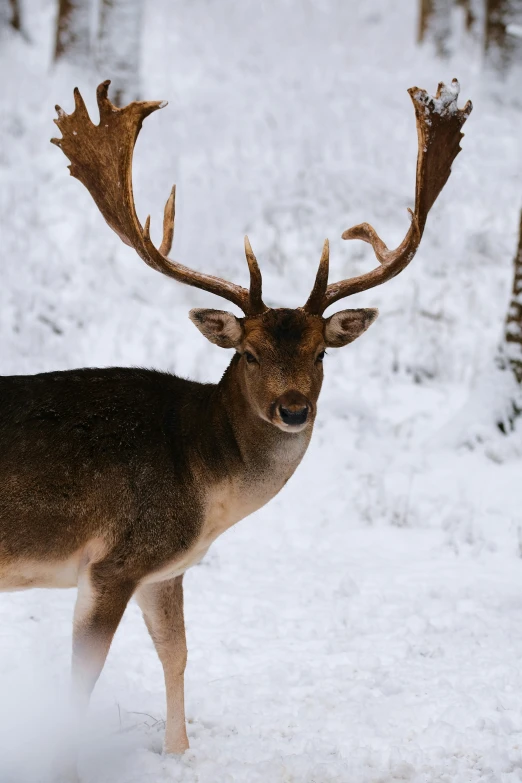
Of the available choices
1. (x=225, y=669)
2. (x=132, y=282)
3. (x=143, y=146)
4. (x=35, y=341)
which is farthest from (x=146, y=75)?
(x=225, y=669)

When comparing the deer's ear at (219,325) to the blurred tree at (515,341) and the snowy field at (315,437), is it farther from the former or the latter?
the blurred tree at (515,341)

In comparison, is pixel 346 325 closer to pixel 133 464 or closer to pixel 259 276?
pixel 259 276

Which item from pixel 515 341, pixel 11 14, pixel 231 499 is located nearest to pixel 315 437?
pixel 515 341

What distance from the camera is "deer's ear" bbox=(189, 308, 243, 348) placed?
456 cm

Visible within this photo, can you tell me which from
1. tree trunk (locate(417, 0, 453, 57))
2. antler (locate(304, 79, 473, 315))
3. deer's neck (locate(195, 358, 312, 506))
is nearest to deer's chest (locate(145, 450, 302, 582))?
deer's neck (locate(195, 358, 312, 506))

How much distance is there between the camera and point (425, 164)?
16.3 ft

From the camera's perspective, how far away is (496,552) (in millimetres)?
7379

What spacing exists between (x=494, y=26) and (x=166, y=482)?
607 inches

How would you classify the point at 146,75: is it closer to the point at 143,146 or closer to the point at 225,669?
the point at 143,146

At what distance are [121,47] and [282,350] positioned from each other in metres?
11.5

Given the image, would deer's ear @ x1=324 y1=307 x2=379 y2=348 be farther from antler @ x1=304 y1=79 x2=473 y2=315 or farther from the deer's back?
the deer's back

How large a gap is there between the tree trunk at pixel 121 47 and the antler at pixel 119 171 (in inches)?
388

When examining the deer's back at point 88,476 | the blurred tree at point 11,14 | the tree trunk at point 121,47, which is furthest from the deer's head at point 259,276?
the blurred tree at point 11,14

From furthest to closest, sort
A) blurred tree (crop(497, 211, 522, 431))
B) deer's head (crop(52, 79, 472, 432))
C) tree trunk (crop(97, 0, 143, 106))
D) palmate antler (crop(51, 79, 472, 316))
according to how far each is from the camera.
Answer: tree trunk (crop(97, 0, 143, 106)) < blurred tree (crop(497, 211, 522, 431)) < palmate antler (crop(51, 79, 472, 316)) < deer's head (crop(52, 79, 472, 432))
